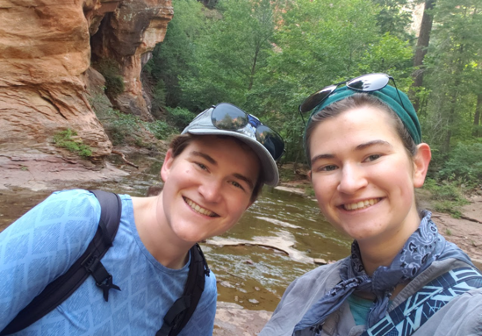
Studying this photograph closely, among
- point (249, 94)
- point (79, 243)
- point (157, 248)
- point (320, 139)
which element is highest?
point (320, 139)

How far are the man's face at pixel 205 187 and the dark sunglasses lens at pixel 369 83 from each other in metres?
0.57

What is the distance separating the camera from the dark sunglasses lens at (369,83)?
1.40 metres

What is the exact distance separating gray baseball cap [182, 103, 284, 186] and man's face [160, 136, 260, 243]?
0.06 m

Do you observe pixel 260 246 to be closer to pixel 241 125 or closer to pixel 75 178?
pixel 241 125

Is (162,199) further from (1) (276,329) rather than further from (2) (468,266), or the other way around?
(2) (468,266)

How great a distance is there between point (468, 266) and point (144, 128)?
59.6ft

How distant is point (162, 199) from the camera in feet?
5.21

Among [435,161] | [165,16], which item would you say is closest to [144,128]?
[165,16]

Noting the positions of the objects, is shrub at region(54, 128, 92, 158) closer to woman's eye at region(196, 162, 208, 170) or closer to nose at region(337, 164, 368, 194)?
woman's eye at region(196, 162, 208, 170)

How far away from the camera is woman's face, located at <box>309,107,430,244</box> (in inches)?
47.9

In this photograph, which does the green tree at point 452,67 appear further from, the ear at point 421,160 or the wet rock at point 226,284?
the ear at point 421,160

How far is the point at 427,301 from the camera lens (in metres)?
0.98

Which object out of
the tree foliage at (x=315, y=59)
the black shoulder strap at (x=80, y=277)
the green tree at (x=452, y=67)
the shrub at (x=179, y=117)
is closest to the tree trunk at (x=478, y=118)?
the tree foliage at (x=315, y=59)

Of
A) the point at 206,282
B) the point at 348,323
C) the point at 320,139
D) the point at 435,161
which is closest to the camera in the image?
the point at 348,323
